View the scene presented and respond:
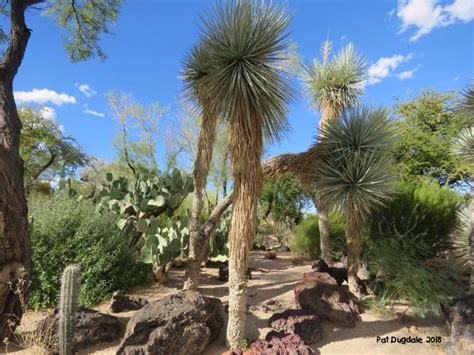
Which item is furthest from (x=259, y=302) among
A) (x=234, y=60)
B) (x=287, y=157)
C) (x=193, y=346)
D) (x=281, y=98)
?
(x=234, y=60)

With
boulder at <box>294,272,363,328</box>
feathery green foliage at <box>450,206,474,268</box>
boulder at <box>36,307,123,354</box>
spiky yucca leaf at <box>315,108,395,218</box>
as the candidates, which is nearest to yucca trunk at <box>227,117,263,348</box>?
boulder at <box>294,272,363,328</box>

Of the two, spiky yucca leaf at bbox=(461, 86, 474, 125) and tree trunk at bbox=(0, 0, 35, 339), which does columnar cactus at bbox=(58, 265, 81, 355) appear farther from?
spiky yucca leaf at bbox=(461, 86, 474, 125)

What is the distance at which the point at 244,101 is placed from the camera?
13.2ft

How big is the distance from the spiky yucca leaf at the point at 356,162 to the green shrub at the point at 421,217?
6.42 ft

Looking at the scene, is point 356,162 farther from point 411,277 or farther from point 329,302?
point 329,302

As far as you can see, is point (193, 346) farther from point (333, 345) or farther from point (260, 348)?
point (333, 345)

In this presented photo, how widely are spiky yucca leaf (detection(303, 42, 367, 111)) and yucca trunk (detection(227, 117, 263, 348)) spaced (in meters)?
4.19

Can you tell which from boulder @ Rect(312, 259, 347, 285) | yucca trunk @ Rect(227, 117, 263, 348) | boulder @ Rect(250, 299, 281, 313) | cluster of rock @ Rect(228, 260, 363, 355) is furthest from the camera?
boulder @ Rect(312, 259, 347, 285)

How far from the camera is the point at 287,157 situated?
571 cm

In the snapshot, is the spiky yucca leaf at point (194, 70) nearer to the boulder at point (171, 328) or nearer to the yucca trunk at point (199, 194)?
the yucca trunk at point (199, 194)

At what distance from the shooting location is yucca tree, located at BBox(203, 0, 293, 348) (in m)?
4.06

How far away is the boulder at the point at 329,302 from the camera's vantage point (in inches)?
187

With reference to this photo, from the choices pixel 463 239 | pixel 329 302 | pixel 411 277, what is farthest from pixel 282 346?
pixel 463 239

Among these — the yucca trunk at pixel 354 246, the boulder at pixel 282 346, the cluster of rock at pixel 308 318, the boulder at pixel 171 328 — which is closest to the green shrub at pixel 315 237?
the yucca trunk at pixel 354 246
